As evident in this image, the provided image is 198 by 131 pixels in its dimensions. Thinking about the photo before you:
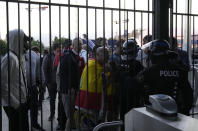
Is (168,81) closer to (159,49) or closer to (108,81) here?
→ (159,49)

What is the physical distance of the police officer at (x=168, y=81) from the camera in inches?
108

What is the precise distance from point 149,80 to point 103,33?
2.67ft

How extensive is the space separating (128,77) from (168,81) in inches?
22.9

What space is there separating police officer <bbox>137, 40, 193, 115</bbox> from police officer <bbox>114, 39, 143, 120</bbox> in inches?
11.0

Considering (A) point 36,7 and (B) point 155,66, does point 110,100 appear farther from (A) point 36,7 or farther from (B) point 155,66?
(A) point 36,7

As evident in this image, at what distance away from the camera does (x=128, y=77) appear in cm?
319

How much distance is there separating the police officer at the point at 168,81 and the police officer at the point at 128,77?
28 cm

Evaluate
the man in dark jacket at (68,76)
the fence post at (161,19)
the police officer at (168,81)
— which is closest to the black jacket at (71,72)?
the man in dark jacket at (68,76)

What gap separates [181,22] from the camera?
391 cm

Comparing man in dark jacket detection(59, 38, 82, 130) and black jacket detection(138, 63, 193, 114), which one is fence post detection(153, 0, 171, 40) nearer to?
black jacket detection(138, 63, 193, 114)

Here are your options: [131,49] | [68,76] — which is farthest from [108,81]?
[68,76]

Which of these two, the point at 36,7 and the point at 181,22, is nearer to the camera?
the point at 36,7

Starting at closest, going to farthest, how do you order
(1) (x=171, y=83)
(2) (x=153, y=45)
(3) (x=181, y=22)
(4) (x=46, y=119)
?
(1) (x=171, y=83), (2) (x=153, y=45), (3) (x=181, y=22), (4) (x=46, y=119)

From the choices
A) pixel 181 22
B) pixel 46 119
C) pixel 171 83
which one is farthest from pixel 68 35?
pixel 46 119
